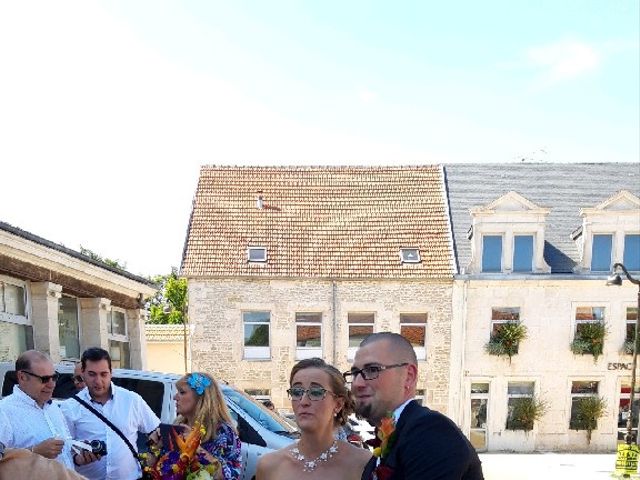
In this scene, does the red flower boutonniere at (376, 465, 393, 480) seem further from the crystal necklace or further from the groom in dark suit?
the crystal necklace

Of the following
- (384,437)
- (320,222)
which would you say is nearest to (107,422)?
(384,437)

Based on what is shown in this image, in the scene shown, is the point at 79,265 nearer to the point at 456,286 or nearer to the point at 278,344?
the point at 278,344

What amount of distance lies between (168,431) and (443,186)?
54.0 ft

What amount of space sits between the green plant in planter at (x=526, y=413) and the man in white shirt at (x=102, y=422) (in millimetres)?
14745

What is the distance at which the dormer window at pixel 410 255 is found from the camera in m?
16.5

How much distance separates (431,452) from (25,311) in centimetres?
803

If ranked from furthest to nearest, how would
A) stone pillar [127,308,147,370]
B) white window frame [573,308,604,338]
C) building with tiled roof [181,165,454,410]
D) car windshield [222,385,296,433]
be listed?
white window frame [573,308,604,338]
building with tiled roof [181,165,454,410]
stone pillar [127,308,147,370]
car windshield [222,385,296,433]

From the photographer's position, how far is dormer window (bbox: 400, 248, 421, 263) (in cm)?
1647

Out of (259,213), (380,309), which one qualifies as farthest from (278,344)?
(259,213)

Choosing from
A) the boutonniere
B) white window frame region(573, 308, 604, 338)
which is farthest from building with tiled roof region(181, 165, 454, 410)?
the boutonniere

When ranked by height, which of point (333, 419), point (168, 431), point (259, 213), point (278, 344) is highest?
point (259, 213)

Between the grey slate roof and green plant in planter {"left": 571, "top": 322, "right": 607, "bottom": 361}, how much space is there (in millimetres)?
2172

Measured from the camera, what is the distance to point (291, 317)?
16.1 meters

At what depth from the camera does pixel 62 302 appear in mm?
9016
